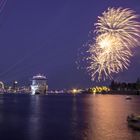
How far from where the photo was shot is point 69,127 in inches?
2699

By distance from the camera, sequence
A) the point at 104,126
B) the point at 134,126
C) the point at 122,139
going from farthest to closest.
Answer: the point at 104,126, the point at 134,126, the point at 122,139

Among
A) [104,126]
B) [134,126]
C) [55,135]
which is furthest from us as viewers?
[104,126]

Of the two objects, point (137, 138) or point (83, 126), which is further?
point (83, 126)

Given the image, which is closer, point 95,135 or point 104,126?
point 95,135

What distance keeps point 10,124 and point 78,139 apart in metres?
20.2

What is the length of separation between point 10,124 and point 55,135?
15.6 m

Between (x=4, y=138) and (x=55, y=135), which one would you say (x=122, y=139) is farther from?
(x=4, y=138)

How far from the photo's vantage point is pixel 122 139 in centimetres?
5444

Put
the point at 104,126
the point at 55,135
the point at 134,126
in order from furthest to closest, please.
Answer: the point at 104,126
the point at 134,126
the point at 55,135

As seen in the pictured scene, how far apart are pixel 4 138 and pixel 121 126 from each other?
21.2m

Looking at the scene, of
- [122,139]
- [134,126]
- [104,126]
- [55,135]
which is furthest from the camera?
[104,126]

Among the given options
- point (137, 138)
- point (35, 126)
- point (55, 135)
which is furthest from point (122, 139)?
point (35, 126)

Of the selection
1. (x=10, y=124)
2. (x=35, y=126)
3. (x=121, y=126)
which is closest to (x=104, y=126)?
(x=121, y=126)

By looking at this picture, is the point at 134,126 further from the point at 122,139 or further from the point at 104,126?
the point at 122,139
